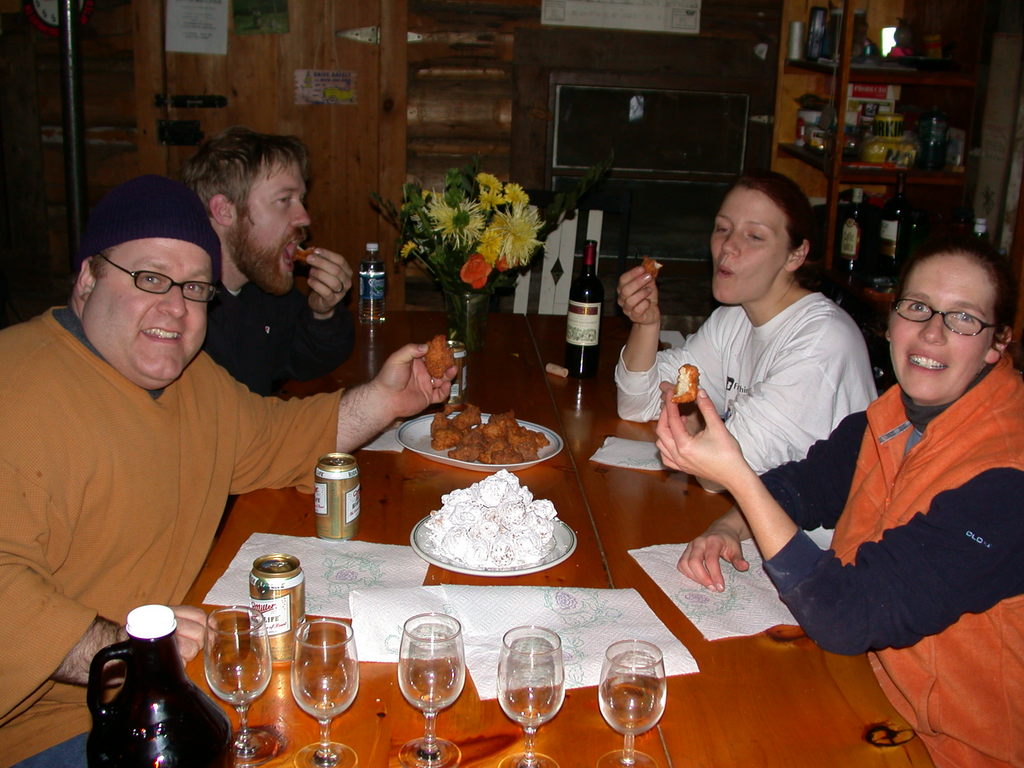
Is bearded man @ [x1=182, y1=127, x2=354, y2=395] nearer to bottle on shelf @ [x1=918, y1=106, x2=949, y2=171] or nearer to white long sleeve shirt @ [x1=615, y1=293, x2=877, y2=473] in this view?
white long sleeve shirt @ [x1=615, y1=293, x2=877, y2=473]

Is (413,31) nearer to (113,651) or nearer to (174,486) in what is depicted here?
(174,486)

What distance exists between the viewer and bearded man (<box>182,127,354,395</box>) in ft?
8.96

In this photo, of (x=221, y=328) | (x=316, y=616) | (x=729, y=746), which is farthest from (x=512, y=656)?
(x=221, y=328)

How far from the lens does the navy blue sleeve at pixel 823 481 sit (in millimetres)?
1945

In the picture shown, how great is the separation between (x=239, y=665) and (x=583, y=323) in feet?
6.04

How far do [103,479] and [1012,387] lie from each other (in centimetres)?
157

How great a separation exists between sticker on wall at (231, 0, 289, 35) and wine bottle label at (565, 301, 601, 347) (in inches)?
114

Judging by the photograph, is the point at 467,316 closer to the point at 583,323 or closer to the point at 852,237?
the point at 583,323

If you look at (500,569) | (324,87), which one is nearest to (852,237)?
(324,87)

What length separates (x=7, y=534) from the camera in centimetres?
145

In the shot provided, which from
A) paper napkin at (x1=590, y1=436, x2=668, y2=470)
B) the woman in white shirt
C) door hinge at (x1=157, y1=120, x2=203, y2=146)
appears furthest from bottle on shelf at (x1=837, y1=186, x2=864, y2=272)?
door hinge at (x1=157, y1=120, x2=203, y2=146)

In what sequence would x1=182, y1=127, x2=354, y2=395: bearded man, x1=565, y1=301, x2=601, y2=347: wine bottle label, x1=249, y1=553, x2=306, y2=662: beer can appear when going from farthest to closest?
x1=565, y1=301, x2=601, y2=347: wine bottle label
x1=182, y1=127, x2=354, y2=395: bearded man
x1=249, y1=553, x2=306, y2=662: beer can

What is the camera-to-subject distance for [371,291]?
11.6ft

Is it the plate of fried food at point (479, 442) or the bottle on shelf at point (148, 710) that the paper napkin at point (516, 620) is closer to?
the bottle on shelf at point (148, 710)
